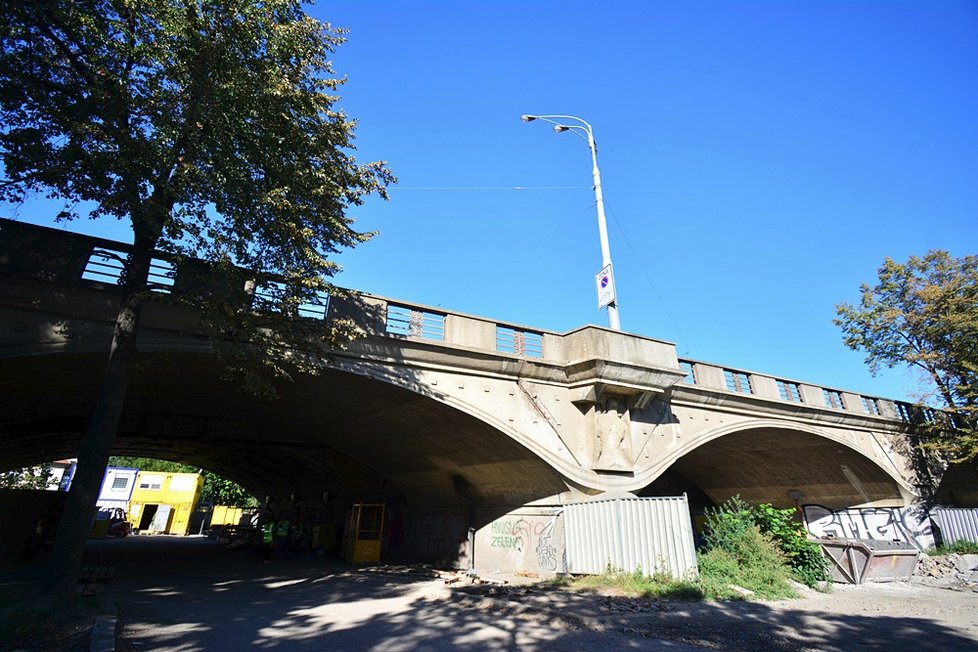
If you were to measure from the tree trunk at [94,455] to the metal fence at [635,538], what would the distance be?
11.8 m

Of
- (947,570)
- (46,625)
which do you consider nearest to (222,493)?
(46,625)

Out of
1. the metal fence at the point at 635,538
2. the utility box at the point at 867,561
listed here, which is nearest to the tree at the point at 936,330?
the utility box at the point at 867,561

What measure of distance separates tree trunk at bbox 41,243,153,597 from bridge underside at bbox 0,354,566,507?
79 cm

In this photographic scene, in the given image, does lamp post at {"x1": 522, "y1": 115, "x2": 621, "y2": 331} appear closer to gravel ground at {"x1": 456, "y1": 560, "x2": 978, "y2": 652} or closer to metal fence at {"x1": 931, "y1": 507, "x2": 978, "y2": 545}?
gravel ground at {"x1": 456, "y1": 560, "x2": 978, "y2": 652}

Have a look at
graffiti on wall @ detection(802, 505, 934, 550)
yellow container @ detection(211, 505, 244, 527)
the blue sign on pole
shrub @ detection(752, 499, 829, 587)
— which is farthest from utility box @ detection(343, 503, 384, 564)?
yellow container @ detection(211, 505, 244, 527)

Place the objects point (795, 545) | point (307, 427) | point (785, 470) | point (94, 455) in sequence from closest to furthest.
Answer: point (94, 455), point (795, 545), point (307, 427), point (785, 470)

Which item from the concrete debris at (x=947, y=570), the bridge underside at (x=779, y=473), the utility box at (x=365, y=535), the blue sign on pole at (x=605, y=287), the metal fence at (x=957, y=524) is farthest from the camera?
the bridge underside at (x=779, y=473)

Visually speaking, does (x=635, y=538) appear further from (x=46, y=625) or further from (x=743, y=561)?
(x=46, y=625)

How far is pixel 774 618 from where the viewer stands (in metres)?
9.91

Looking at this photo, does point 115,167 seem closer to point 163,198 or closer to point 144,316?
point 163,198

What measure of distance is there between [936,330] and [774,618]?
71.7 ft

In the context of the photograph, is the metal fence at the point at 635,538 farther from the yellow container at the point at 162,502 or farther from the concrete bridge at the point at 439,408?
the yellow container at the point at 162,502

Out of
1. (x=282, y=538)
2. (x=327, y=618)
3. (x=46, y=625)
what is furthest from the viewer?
(x=282, y=538)

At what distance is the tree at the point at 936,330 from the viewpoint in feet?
76.6
